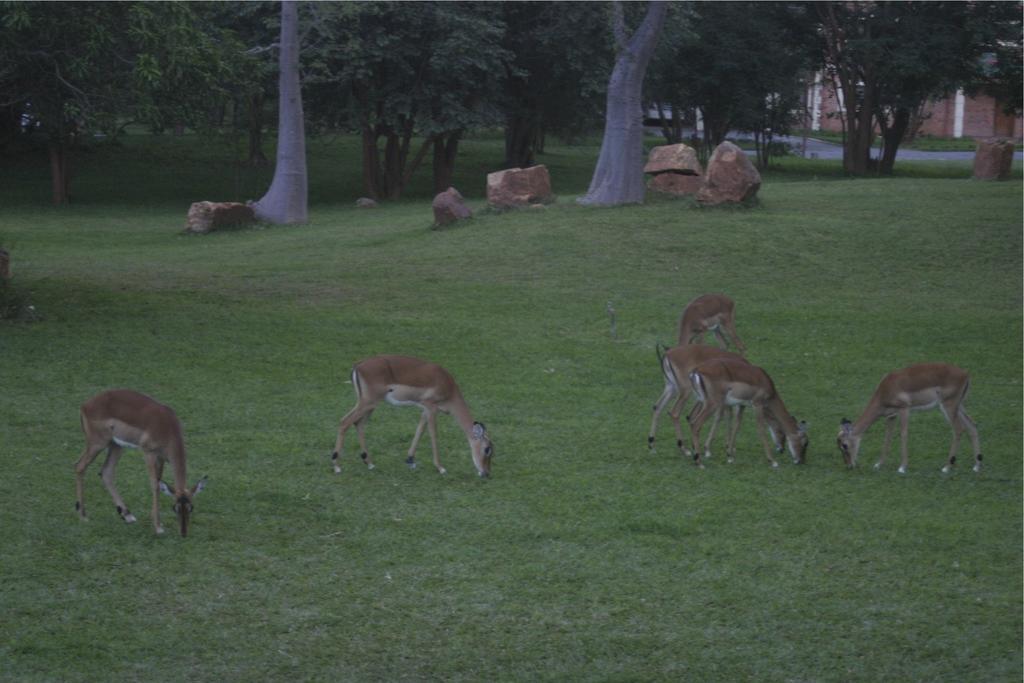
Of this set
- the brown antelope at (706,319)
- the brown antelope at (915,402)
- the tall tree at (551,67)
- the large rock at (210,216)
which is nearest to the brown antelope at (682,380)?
the brown antelope at (915,402)

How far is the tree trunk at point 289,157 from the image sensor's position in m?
24.8

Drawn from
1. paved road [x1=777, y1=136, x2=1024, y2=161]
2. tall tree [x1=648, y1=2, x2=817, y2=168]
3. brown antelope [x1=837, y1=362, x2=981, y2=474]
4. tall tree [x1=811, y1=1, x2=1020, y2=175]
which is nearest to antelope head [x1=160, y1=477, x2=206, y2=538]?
brown antelope [x1=837, y1=362, x2=981, y2=474]

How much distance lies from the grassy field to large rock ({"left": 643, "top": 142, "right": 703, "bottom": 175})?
409 centimetres

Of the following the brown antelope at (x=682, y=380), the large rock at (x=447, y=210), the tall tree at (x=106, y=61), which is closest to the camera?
the brown antelope at (x=682, y=380)

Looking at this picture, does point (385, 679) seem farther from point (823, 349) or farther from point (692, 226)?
point (692, 226)

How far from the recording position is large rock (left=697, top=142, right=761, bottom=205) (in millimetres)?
21203

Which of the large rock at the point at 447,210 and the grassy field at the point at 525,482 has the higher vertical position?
the large rock at the point at 447,210

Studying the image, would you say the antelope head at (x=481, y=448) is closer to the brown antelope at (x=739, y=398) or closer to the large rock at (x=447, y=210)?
the brown antelope at (x=739, y=398)

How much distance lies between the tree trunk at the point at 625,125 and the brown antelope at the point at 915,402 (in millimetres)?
12883

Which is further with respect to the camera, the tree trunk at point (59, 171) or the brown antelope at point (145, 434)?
the tree trunk at point (59, 171)

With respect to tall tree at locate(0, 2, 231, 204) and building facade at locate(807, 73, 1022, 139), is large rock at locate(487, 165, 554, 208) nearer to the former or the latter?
tall tree at locate(0, 2, 231, 204)

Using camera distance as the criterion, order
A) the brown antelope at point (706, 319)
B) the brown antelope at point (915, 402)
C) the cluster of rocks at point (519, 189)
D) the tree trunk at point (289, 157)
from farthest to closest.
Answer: the tree trunk at point (289, 157), the cluster of rocks at point (519, 189), the brown antelope at point (706, 319), the brown antelope at point (915, 402)

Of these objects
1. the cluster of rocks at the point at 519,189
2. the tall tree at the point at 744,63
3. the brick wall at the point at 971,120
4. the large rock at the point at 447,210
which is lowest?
the large rock at the point at 447,210

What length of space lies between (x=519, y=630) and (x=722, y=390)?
3.37 metres
